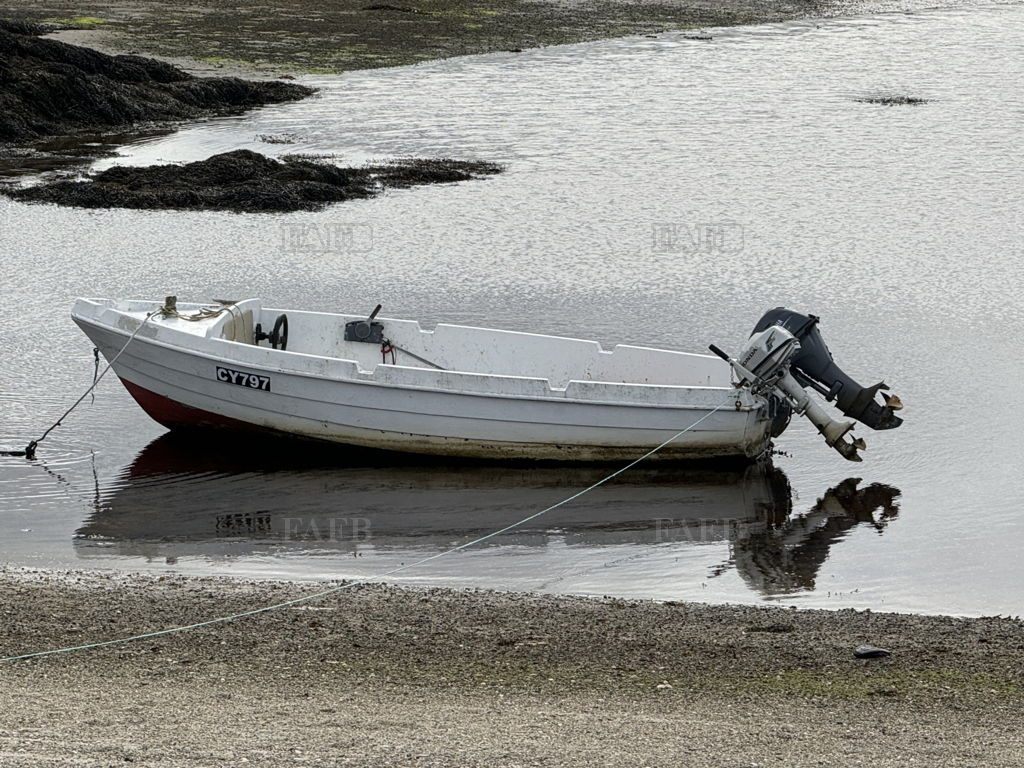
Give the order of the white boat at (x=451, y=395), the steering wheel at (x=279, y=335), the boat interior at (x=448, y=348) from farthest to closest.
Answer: the steering wheel at (x=279, y=335)
the boat interior at (x=448, y=348)
the white boat at (x=451, y=395)

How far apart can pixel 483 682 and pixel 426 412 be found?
516 centimetres

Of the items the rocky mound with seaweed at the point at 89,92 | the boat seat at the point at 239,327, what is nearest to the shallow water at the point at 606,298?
the boat seat at the point at 239,327

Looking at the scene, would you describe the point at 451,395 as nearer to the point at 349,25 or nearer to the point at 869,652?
the point at 869,652

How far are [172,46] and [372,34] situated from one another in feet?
24.8

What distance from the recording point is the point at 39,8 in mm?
43406

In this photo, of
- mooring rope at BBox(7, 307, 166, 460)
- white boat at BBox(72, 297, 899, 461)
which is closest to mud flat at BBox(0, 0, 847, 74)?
mooring rope at BBox(7, 307, 166, 460)

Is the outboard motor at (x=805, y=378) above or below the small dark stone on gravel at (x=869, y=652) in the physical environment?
above

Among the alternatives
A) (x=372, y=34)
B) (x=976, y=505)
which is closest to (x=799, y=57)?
(x=372, y=34)

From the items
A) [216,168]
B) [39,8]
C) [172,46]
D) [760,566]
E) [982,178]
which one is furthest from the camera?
[39,8]

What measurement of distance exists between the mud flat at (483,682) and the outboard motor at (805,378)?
3357 mm

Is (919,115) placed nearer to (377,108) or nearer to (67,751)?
(377,108)

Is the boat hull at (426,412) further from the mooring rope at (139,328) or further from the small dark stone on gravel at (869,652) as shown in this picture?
the small dark stone on gravel at (869,652)

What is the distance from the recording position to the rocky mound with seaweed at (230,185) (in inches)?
949

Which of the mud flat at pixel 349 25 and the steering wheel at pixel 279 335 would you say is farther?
the mud flat at pixel 349 25
